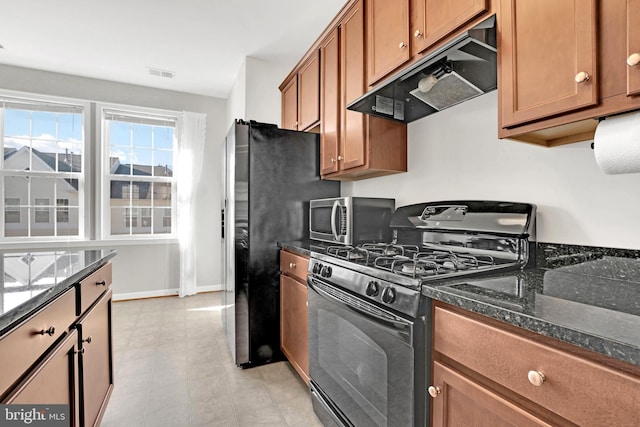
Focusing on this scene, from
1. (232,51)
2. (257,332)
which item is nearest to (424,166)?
(257,332)

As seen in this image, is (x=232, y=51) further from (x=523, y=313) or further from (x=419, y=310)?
(x=523, y=313)

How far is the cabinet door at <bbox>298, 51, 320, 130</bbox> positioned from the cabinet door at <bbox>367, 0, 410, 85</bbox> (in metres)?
0.76

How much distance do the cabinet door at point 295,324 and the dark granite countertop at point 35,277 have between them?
3.62 feet

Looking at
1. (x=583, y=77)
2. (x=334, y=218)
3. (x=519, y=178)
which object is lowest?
(x=334, y=218)

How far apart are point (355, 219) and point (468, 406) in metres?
1.27

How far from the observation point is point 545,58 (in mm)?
1036

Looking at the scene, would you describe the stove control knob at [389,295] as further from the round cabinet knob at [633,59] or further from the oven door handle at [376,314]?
the round cabinet knob at [633,59]

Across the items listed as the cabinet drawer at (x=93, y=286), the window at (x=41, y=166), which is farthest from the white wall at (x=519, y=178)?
the window at (x=41, y=166)

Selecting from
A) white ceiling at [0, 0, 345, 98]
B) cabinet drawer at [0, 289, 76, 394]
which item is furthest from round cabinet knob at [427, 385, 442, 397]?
white ceiling at [0, 0, 345, 98]

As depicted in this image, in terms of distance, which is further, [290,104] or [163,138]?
[163,138]

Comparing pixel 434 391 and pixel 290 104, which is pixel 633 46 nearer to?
pixel 434 391

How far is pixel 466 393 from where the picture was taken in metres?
0.92

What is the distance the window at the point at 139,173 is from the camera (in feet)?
13.7

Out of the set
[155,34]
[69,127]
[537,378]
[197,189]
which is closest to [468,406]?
[537,378]
